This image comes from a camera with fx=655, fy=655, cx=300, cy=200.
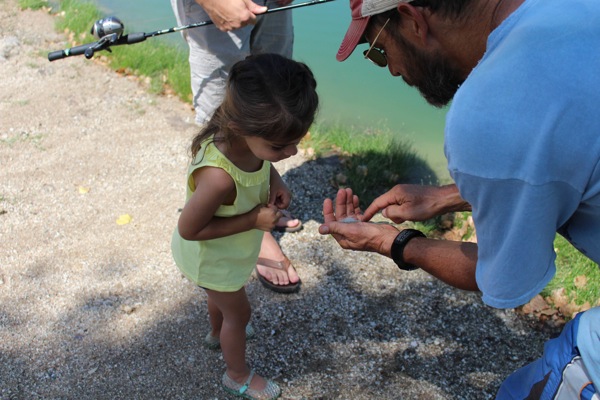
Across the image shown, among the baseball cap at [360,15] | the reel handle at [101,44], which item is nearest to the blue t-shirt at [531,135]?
the baseball cap at [360,15]

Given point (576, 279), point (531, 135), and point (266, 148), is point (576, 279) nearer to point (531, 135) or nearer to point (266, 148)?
point (266, 148)

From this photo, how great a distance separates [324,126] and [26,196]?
7.07 feet

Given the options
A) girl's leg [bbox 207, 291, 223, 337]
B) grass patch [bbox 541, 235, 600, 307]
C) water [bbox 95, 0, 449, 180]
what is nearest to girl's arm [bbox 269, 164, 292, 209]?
girl's leg [bbox 207, 291, 223, 337]

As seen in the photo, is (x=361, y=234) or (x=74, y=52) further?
(x=74, y=52)

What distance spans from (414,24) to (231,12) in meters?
1.15

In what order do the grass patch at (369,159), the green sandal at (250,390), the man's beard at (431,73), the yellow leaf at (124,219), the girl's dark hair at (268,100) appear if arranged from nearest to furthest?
the man's beard at (431,73)
the girl's dark hair at (268,100)
the green sandal at (250,390)
the yellow leaf at (124,219)
the grass patch at (369,159)

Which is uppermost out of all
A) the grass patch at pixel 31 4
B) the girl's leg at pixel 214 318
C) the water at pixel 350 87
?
the girl's leg at pixel 214 318

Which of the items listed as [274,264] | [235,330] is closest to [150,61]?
[274,264]

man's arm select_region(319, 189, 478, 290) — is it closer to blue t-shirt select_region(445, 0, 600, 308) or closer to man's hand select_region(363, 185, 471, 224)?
man's hand select_region(363, 185, 471, 224)

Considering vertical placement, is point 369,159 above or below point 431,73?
below

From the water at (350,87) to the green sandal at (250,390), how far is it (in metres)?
2.38

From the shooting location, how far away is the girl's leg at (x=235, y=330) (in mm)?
2496

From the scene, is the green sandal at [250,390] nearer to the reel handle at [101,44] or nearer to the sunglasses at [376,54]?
the sunglasses at [376,54]

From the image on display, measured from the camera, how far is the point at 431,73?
192 centimetres
